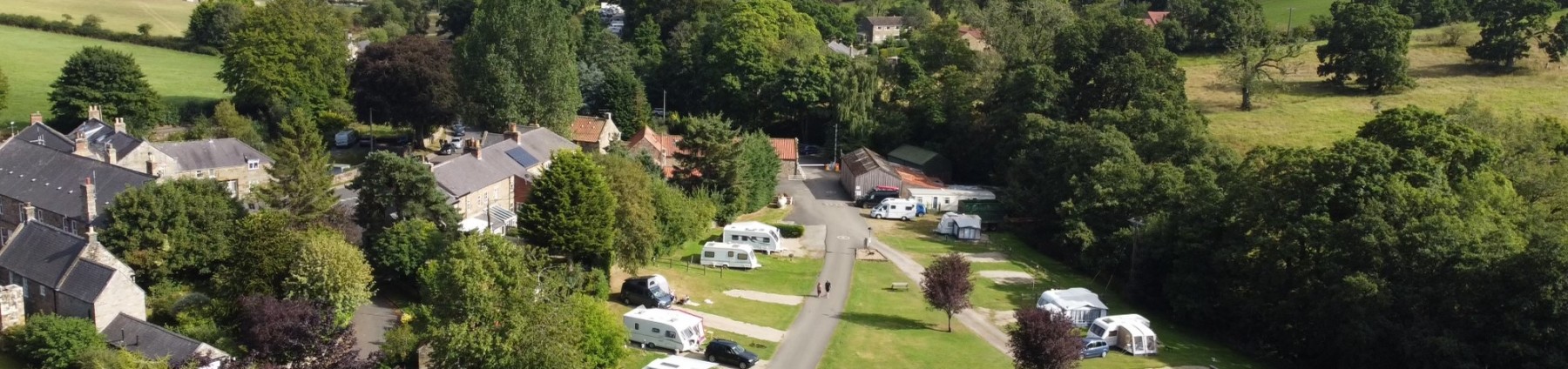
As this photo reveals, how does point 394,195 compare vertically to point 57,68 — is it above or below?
below

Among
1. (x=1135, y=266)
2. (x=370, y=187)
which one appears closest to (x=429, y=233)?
(x=370, y=187)

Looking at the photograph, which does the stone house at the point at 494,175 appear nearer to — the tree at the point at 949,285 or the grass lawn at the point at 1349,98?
the tree at the point at 949,285

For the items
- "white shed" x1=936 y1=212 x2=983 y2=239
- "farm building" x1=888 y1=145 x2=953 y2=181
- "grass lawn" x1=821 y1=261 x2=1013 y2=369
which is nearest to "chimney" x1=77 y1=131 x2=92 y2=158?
"grass lawn" x1=821 y1=261 x2=1013 y2=369

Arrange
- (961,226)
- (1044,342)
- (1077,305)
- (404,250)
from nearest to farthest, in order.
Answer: (1044,342), (404,250), (1077,305), (961,226)

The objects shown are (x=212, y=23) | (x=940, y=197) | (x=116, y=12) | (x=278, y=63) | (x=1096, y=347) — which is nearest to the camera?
(x=1096, y=347)

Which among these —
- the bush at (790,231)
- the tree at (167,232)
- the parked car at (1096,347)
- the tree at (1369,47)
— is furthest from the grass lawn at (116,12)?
the tree at (1369,47)

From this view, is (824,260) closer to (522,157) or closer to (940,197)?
(940,197)

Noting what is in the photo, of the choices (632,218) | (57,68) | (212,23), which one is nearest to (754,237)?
(632,218)

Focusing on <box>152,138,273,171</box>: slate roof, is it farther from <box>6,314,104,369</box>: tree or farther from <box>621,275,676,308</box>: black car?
<box>621,275,676,308</box>: black car
